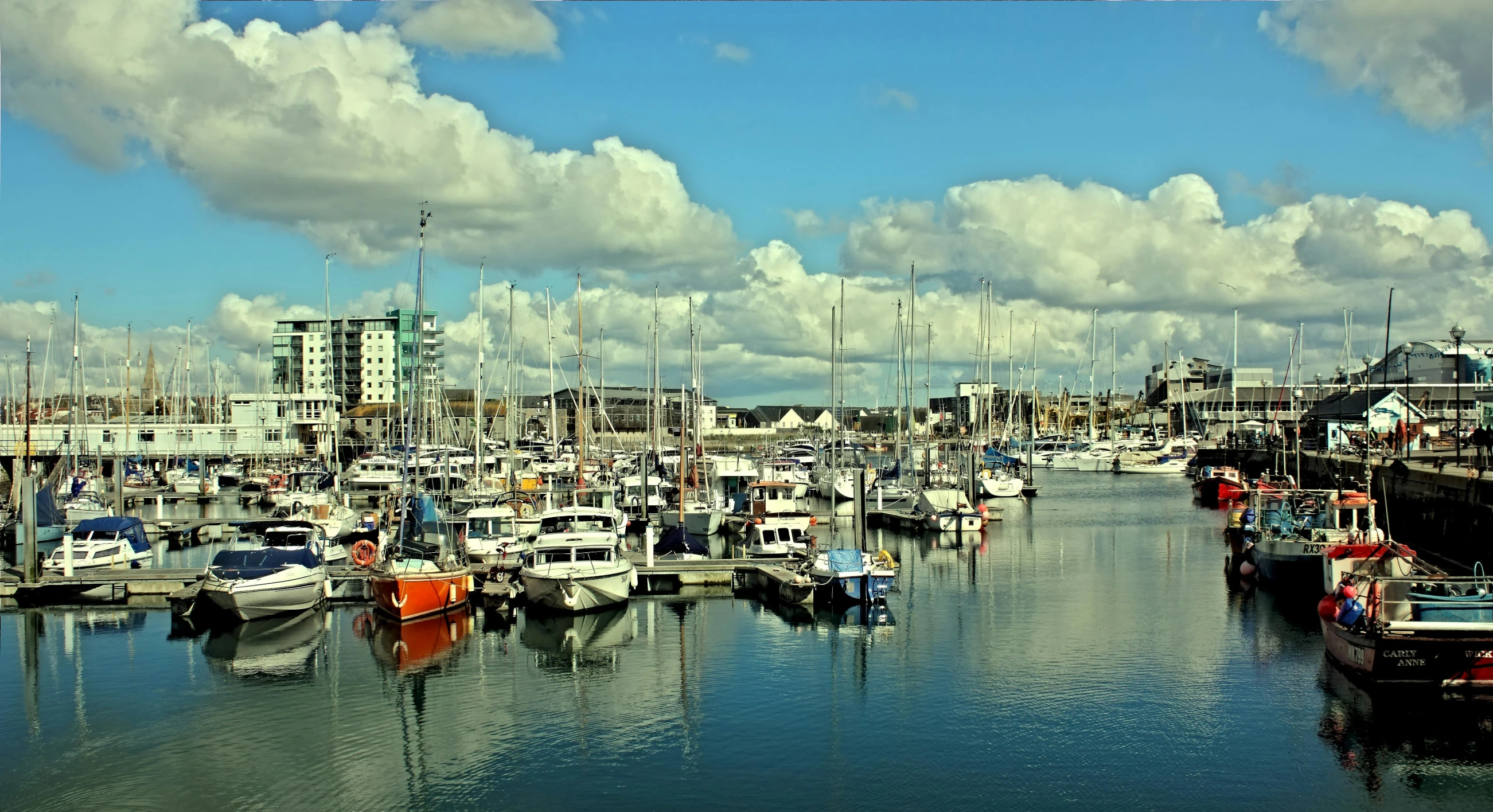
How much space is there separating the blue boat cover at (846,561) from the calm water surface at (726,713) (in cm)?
176

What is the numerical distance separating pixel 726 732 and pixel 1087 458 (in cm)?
13182

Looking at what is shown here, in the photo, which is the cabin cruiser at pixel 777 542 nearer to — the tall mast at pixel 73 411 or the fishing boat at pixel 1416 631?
the fishing boat at pixel 1416 631

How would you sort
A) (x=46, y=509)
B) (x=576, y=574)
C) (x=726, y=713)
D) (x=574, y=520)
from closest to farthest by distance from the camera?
(x=726, y=713) → (x=576, y=574) → (x=574, y=520) → (x=46, y=509)

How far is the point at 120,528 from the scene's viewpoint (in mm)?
54500

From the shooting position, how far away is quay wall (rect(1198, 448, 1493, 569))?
170 ft

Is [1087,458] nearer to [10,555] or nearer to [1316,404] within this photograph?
[1316,404]

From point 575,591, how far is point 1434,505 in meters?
44.7

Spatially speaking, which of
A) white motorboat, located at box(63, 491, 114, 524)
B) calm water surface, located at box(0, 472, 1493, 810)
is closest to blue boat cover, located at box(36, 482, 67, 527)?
white motorboat, located at box(63, 491, 114, 524)

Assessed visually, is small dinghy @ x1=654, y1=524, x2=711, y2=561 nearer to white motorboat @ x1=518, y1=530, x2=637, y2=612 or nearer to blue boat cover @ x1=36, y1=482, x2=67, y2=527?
white motorboat @ x1=518, y1=530, x2=637, y2=612

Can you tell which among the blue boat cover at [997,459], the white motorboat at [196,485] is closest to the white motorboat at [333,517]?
the white motorboat at [196,485]

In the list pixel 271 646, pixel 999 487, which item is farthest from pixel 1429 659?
pixel 999 487

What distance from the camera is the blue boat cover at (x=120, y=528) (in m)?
54.1

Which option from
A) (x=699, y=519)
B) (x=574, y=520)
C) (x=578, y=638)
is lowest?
(x=578, y=638)

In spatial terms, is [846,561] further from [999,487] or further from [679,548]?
[999,487]
